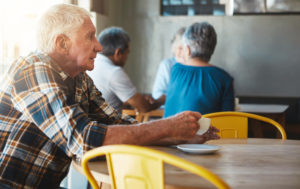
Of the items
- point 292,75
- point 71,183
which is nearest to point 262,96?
point 292,75

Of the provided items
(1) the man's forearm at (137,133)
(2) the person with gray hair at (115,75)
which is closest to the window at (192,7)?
(2) the person with gray hair at (115,75)

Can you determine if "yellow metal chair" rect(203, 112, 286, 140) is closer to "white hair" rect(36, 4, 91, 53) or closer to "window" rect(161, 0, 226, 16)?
"white hair" rect(36, 4, 91, 53)

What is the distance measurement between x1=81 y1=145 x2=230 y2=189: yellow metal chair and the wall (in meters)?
4.01

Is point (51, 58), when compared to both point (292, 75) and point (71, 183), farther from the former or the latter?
point (292, 75)

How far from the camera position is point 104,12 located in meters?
4.75

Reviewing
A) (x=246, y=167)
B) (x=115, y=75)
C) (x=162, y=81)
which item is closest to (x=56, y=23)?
(x=246, y=167)

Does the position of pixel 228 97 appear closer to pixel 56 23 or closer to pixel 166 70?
pixel 56 23

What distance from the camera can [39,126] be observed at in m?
1.35

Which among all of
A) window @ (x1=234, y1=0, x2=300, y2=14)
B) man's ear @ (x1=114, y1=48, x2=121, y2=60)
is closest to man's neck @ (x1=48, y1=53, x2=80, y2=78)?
man's ear @ (x1=114, y1=48, x2=121, y2=60)

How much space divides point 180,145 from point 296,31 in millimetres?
3847

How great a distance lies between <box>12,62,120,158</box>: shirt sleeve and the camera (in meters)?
1.30

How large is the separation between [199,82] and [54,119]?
51.2 inches

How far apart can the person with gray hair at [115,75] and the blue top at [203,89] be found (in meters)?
0.50

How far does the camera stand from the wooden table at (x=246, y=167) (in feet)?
3.69
